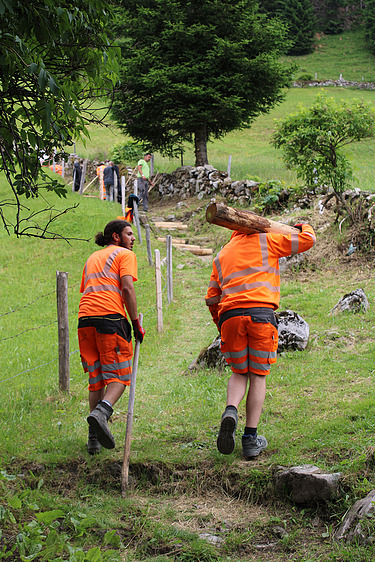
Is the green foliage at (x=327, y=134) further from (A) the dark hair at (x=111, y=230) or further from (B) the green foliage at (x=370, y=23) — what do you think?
(B) the green foliage at (x=370, y=23)

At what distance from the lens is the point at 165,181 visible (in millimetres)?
23312

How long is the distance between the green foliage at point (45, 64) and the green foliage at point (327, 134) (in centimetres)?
825

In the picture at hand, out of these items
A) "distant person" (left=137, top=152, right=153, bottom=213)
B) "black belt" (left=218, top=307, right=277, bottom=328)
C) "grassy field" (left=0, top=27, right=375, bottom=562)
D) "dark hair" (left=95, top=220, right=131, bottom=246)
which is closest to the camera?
"grassy field" (left=0, top=27, right=375, bottom=562)

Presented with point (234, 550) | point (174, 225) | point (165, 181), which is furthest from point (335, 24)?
point (234, 550)

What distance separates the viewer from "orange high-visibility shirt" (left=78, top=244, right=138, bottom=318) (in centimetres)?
449

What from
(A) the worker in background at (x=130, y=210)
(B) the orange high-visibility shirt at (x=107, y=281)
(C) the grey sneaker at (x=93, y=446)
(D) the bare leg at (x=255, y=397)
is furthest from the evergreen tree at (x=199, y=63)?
(D) the bare leg at (x=255, y=397)

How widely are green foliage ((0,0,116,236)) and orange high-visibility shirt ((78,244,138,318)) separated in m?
0.73

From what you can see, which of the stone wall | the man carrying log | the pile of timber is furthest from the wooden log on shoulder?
the stone wall

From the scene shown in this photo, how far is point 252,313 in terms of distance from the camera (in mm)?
4160

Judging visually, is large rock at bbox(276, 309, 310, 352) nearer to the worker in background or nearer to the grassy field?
the grassy field

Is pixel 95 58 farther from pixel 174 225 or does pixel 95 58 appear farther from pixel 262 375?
pixel 174 225

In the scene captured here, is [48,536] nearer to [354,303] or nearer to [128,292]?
[128,292]

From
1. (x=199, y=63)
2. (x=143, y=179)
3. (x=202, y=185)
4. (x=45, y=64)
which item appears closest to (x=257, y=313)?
(x=45, y=64)

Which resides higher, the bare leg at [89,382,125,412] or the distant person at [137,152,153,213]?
the bare leg at [89,382,125,412]
